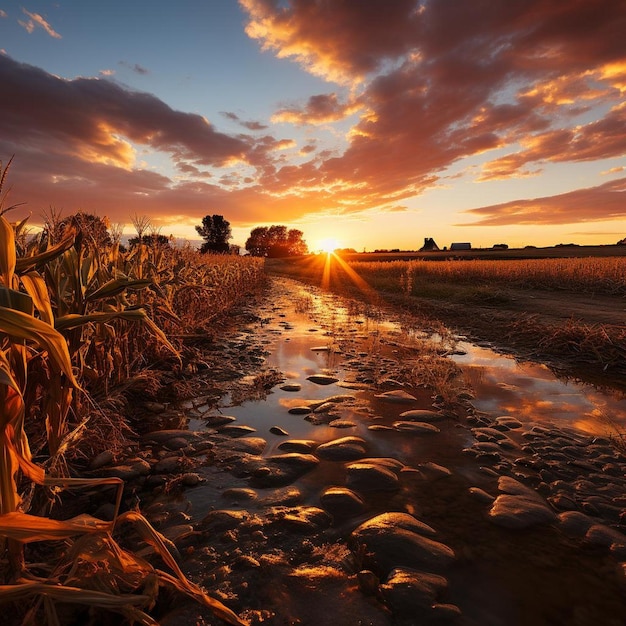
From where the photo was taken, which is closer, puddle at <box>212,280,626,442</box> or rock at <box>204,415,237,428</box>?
rock at <box>204,415,237,428</box>

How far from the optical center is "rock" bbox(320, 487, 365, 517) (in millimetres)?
2568

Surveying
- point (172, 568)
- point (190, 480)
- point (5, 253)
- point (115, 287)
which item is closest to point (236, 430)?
point (190, 480)

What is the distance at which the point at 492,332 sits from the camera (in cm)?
954

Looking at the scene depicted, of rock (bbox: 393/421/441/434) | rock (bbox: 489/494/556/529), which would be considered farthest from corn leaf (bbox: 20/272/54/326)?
rock (bbox: 393/421/441/434)

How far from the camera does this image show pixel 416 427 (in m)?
3.93

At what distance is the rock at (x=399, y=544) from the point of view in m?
2.10

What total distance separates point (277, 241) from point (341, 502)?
123 metres

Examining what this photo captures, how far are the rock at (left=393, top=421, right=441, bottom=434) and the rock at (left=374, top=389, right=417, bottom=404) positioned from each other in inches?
26.5

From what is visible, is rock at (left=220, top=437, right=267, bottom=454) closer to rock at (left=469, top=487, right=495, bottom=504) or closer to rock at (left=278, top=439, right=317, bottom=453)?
rock at (left=278, top=439, right=317, bottom=453)

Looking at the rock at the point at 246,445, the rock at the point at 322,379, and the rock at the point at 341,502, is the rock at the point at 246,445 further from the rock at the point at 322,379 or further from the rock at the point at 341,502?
the rock at the point at 322,379

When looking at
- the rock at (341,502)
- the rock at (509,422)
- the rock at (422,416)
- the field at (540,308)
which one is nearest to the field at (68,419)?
the rock at (341,502)

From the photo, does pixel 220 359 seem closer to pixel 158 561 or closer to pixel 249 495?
pixel 249 495

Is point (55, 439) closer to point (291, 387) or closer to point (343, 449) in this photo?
point (343, 449)

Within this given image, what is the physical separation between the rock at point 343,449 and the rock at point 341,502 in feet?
1.69
